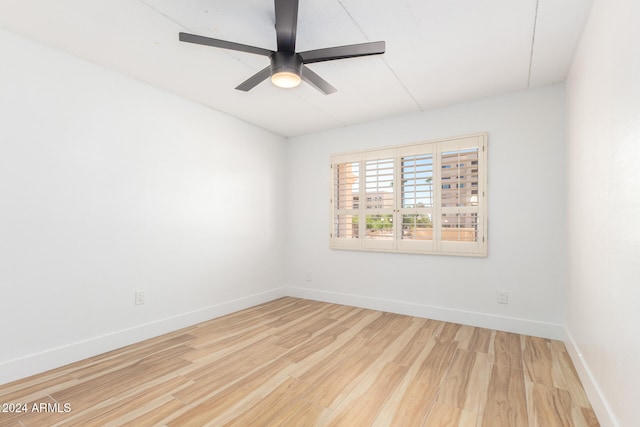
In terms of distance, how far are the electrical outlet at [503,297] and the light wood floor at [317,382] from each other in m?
0.33

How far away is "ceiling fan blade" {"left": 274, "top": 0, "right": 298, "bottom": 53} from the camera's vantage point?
5.13 ft

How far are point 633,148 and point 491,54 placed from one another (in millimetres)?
1521

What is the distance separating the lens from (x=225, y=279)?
367 centimetres

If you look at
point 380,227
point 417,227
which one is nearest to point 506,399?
point 417,227

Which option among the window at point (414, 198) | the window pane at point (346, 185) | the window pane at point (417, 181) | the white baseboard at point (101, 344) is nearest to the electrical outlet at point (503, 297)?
the window at point (414, 198)

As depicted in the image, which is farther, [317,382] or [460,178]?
[460,178]

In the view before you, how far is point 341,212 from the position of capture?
423 centimetres

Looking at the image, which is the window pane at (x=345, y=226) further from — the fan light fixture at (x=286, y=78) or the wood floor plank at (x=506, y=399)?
the fan light fixture at (x=286, y=78)

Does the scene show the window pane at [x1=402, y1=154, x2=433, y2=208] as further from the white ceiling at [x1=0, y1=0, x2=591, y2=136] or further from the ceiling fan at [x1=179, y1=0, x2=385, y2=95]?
the ceiling fan at [x1=179, y1=0, x2=385, y2=95]

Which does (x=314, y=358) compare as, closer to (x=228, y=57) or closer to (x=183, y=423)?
(x=183, y=423)

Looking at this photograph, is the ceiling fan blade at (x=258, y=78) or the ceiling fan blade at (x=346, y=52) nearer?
the ceiling fan blade at (x=346, y=52)

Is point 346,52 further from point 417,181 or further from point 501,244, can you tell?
point 501,244

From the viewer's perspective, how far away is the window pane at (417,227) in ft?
11.6

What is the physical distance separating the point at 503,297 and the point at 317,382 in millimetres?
2162
